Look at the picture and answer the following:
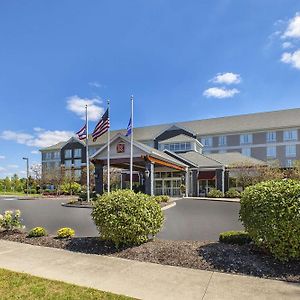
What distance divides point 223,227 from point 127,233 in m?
6.43

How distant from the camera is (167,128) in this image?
6231 cm

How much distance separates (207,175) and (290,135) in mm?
23777

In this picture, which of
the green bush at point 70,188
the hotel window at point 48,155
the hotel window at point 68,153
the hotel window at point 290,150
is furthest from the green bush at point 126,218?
the hotel window at point 48,155

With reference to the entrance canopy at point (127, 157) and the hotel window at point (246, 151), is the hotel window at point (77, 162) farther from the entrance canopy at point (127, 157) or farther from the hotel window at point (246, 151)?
the entrance canopy at point (127, 157)

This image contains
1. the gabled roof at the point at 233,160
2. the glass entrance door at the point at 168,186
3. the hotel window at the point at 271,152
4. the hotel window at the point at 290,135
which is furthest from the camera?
the hotel window at the point at 271,152

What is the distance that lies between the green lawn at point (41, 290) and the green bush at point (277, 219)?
11.2ft

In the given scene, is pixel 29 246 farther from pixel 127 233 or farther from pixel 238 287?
pixel 238 287

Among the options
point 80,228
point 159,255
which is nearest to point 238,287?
point 159,255

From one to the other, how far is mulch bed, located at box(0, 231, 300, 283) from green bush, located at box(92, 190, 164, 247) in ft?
1.01

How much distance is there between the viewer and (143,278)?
6035 mm

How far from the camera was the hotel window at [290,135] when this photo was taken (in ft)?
174

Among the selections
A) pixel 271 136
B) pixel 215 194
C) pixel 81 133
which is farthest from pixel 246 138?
pixel 81 133

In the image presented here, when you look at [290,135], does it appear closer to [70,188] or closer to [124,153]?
[124,153]

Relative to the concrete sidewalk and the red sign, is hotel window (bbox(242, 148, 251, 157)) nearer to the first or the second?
the red sign
